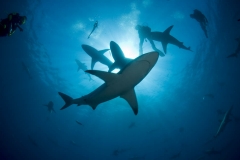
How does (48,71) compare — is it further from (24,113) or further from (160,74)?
(24,113)

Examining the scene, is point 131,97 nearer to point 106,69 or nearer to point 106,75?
point 106,75

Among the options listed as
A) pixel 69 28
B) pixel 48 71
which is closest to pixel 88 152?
pixel 48 71

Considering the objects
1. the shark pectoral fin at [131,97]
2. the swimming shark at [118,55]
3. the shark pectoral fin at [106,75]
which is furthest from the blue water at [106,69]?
the shark pectoral fin at [106,75]

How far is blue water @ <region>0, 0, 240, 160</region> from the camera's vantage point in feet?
42.3

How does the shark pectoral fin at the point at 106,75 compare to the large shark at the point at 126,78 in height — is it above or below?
above

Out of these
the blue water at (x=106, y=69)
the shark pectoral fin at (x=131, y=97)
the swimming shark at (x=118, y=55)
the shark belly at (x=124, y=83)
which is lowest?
the shark pectoral fin at (x=131, y=97)

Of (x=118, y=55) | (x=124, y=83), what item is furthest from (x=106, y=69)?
(x=124, y=83)

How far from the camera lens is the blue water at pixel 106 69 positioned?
12.9 m

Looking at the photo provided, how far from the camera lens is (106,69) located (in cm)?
1802

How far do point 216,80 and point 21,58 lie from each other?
31.7 meters

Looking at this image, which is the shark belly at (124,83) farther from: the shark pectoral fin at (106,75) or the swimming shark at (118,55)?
the swimming shark at (118,55)

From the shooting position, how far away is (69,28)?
1393 cm

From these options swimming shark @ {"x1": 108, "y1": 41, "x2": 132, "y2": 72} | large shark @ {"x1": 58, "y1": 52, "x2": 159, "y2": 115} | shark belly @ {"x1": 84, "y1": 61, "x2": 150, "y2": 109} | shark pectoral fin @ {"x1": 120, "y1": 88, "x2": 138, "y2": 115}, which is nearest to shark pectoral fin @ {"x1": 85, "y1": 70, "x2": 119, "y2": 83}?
large shark @ {"x1": 58, "y1": 52, "x2": 159, "y2": 115}

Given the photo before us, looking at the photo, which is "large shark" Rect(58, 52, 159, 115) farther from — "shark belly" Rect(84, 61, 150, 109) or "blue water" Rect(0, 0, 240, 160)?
"blue water" Rect(0, 0, 240, 160)
